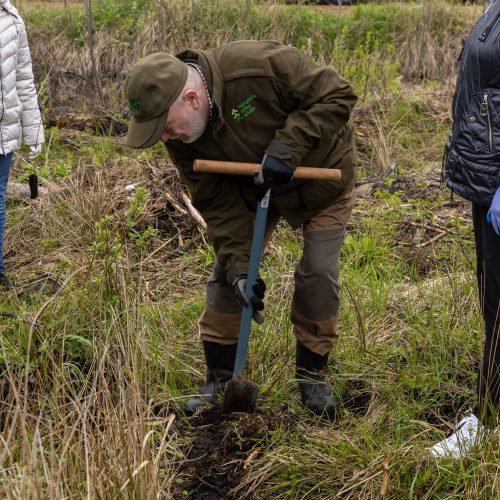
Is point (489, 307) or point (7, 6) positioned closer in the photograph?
point (489, 307)

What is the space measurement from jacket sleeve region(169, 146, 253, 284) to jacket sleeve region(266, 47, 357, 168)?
1.16 feet

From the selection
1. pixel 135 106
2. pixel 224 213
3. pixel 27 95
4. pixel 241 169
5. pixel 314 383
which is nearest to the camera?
pixel 135 106

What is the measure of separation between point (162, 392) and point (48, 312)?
0.71 m

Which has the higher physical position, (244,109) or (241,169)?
(244,109)

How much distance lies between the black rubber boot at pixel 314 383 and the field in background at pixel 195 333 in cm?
5

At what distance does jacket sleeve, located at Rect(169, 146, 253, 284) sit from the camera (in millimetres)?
3428

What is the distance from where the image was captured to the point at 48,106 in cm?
803

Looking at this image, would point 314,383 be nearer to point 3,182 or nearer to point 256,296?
point 256,296

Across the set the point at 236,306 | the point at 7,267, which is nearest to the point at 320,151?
the point at 236,306

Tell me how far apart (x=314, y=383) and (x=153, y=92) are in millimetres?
1451

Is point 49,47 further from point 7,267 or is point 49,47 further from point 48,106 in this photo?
point 7,267

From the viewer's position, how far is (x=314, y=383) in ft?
11.9

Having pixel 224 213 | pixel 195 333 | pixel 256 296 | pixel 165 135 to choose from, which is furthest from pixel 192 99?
pixel 195 333

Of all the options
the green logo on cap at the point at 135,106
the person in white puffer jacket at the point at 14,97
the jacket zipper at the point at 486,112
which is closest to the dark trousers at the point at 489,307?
the jacket zipper at the point at 486,112
